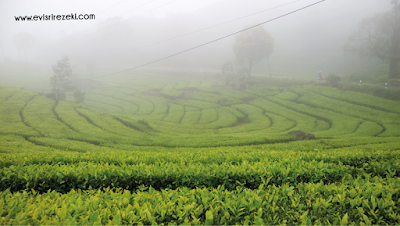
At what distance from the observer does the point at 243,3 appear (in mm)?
88875

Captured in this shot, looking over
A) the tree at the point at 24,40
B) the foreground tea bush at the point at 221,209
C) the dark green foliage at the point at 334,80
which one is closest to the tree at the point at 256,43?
the dark green foliage at the point at 334,80

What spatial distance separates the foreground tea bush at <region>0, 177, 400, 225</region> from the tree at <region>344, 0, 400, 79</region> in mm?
34513

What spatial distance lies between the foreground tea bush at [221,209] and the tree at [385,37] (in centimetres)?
3451

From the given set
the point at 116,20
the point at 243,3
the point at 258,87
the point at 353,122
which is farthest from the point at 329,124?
the point at 243,3

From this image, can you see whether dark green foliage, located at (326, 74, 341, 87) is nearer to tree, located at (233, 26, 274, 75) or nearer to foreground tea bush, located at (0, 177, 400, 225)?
tree, located at (233, 26, 274, 75)

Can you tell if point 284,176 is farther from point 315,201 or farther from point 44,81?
point 44,81

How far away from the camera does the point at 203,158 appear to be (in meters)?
6.99

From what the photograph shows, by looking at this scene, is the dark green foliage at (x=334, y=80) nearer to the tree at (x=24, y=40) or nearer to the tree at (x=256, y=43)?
the tree at (x=256, y=43)

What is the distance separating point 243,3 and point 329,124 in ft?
272

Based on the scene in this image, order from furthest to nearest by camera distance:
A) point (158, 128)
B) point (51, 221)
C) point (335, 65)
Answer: point (335, 65)
point (158, 128)
point (51, 221)

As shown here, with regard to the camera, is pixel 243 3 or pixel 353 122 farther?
pixel 243 3

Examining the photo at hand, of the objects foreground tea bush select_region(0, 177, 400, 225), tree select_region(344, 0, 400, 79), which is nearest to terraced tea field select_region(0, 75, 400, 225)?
foreground tea bush select_region(0, 177, 400, 225)

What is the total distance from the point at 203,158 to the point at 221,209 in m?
3.47

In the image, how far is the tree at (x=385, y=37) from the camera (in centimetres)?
2852
